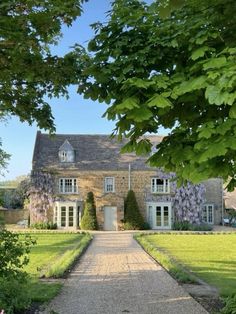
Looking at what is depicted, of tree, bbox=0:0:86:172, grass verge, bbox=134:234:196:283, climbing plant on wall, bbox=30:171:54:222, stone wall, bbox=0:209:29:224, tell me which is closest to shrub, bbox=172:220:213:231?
climbing plant on wall, bbox=30:171:54:222

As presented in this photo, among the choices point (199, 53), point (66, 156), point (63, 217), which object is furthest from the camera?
point (66, 156)

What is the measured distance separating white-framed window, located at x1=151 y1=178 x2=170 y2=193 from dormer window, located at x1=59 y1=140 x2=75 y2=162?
26.4 feet

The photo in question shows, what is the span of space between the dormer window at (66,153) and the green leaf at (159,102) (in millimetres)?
41410

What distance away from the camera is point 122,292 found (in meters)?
10.5

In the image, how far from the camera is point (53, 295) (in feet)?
32.0

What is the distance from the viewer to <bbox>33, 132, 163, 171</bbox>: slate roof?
45.5 metres

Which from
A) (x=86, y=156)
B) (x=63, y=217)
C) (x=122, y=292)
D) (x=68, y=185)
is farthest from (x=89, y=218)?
(x=122, y=292)

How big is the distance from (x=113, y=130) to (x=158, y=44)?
1.11 meters

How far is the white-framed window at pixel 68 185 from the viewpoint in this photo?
45031 mm

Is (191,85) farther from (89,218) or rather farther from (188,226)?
(188,226)

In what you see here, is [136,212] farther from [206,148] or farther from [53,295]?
[206,148]

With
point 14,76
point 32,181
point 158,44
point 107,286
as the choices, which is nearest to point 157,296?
point 107,286

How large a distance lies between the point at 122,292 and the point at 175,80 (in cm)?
674

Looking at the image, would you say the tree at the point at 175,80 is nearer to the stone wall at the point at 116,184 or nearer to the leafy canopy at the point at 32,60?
the leafy canopy at the point at 32,60
